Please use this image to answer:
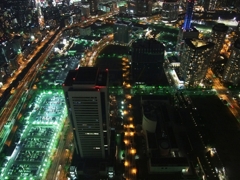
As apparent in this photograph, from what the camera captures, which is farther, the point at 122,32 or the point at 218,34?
the point at 122,32

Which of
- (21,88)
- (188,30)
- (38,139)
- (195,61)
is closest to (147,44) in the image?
(195,61)

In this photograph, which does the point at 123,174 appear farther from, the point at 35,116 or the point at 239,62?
the point at 239,62

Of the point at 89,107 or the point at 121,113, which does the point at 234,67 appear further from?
the point at 89,107

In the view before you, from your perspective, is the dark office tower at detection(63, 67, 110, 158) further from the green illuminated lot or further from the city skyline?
the green illuminated lot

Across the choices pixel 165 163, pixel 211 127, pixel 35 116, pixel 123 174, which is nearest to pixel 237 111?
pixel 211 127

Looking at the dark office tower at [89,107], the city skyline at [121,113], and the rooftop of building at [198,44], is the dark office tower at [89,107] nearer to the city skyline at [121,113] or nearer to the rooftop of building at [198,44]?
the city skyline at [121,113]
